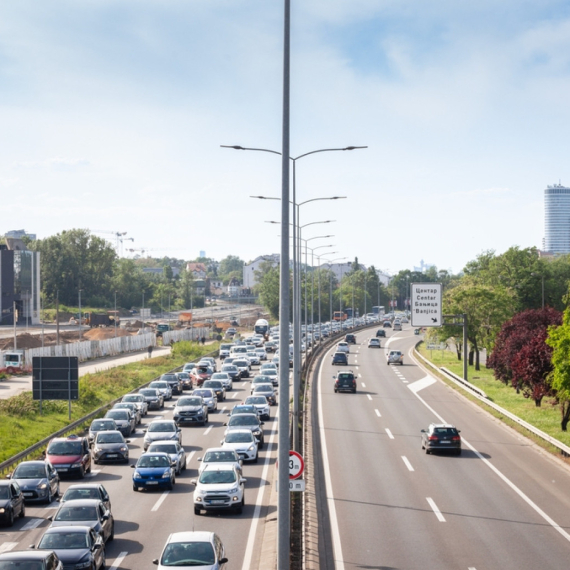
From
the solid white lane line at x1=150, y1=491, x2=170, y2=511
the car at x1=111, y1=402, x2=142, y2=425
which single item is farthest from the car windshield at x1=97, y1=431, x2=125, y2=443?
the car at x1=111, y1=402, x2=142, y2=425

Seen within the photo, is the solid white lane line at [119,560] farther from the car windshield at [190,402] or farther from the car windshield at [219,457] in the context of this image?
the car windshield at [190,402]

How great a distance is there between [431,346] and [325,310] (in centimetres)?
8744

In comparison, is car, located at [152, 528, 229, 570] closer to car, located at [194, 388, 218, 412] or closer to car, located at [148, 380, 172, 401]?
car, located at [194, 388, 218, 412]

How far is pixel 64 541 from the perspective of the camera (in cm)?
1739

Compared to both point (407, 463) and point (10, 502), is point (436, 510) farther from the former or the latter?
point (10, 502)

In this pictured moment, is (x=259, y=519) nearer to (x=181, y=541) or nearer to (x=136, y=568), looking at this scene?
(x=136, y=568)

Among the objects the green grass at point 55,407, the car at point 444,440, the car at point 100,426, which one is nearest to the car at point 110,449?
the green grass at point 55,407

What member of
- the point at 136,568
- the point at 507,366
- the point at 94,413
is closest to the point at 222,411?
the point at 94,413

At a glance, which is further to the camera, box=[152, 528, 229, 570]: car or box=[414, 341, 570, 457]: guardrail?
box=[414, 341, 570, 457]: guardrail

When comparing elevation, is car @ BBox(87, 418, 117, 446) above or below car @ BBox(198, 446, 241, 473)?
below

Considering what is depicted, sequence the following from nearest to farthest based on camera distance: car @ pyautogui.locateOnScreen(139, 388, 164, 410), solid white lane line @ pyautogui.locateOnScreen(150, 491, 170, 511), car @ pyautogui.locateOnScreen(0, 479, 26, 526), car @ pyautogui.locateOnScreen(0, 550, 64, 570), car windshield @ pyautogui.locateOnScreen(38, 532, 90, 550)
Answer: car @ pyautogui.locateOnScreen(0, 550, 64, 570) → car windshield @ pyautogui.locateOnScreen(38, 532, 90, 550) → car @ pyautogui.locateOnScreen(0, 479, 26, 526) → solid white lane line @ pyautogui.locateOnScreen(150, 491, 170, 511) → car @ pyautogui.locateOnScreen(139, 388, 164, 410)

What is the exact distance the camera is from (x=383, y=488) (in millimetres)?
26266

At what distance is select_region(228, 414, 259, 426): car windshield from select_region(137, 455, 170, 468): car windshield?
28.9 ft

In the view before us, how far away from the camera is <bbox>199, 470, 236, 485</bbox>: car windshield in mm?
23734
